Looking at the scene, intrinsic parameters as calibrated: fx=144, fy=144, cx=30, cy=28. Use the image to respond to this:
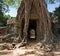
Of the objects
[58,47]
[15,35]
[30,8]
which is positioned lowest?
[58,47]

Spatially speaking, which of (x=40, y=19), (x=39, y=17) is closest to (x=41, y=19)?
(x=40, y=19)

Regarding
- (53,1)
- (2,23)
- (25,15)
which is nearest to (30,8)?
(25,15)


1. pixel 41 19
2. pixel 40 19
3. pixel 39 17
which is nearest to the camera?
pixel 41 19

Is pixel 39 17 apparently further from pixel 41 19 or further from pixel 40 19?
pixel 41 19

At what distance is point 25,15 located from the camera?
33.8 ft

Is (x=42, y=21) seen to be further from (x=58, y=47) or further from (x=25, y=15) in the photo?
(x=58, y=47)

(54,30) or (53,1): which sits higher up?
(53,1)

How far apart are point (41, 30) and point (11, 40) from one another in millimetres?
2335

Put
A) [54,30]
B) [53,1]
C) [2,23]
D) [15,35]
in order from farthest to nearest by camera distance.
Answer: [2,23]
[53,1]
[54,30]
[15,35]

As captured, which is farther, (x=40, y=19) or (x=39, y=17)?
(x=39, y=17)

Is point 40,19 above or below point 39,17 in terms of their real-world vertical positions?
below

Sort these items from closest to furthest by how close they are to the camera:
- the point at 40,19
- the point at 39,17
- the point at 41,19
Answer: the point at 41,19 → the point at 40,19 → the point at 39,17

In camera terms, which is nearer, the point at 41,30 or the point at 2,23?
the point at 41,30

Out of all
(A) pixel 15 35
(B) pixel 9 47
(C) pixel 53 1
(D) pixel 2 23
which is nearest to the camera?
(B) pixel 9 47
